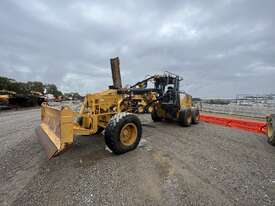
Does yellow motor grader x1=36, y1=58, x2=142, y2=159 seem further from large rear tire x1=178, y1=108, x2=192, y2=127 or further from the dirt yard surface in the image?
large rear tire x1=178, y1=108, x2=192, y2=127

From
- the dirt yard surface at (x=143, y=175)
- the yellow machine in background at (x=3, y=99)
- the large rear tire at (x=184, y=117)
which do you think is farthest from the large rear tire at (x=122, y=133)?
the yellow machine in background at (x=3, y=99)

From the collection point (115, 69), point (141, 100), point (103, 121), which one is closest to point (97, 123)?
point (103, 121)

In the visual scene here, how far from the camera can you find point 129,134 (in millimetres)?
4910

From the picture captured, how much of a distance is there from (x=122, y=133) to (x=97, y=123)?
773mm

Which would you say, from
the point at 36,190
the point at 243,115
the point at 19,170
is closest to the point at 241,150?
the point at 36,190

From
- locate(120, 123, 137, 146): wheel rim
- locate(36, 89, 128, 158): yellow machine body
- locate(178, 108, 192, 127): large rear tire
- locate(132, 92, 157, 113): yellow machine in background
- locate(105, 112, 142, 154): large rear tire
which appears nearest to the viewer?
locate(36, 89, 128, 158): yellow machine body

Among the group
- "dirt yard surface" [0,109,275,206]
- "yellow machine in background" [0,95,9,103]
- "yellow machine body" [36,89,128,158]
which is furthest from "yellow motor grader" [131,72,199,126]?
"yellow machine in background" [0,95,9,103]

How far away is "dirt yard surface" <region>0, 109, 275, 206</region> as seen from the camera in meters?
2.76

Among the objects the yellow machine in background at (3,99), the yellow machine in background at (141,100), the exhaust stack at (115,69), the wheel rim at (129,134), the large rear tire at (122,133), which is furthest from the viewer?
the yellow machine in background at (3,99)

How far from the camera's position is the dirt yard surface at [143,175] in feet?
9.04

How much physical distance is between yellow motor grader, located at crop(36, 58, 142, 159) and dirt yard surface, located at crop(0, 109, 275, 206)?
345 millimetres

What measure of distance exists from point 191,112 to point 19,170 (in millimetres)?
7175

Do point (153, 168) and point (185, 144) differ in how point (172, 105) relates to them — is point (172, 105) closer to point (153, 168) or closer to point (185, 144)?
point (185, 144)

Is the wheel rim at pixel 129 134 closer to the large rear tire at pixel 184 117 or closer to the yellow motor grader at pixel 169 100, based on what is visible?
the yellow motor grader at pixel 169 100
